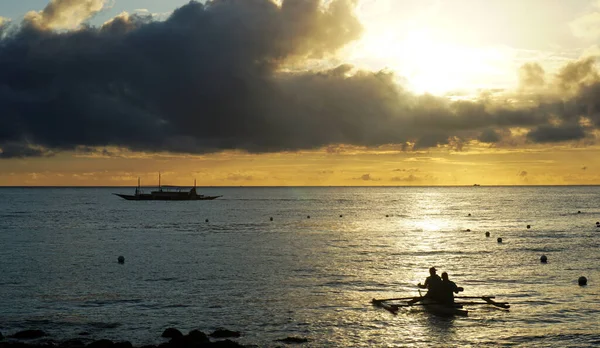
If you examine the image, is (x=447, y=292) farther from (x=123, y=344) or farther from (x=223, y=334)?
(x=123, y=344)

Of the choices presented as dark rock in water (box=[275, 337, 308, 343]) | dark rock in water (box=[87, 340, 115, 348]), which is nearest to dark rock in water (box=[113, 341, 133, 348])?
dark rock in water (box=[87, 340, 115, 348])

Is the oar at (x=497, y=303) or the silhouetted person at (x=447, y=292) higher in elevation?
the silhouetted person at (x=447, y=292)

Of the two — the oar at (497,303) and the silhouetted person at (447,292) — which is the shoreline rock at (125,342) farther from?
the oar at (497,303)

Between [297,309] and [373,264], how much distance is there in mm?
23104

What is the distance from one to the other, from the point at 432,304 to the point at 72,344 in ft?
70.5

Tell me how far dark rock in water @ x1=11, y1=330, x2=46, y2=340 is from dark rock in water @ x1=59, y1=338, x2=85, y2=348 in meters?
2.23

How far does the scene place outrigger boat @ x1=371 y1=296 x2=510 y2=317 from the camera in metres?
38.2

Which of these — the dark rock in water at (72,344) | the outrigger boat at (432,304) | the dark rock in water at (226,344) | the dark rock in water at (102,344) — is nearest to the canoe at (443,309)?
the outrigger boat at (432,304)

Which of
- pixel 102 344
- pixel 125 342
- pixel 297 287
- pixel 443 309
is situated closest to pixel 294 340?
pixel 125 342

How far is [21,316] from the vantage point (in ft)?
124

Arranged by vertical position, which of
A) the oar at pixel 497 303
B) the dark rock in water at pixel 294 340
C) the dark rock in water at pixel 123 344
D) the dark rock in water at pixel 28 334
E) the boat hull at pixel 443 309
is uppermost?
the oar at pixel 497 303

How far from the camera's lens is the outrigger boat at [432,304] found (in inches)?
1505

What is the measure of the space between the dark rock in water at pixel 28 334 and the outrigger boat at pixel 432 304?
20.1m

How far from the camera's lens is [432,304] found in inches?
1553
